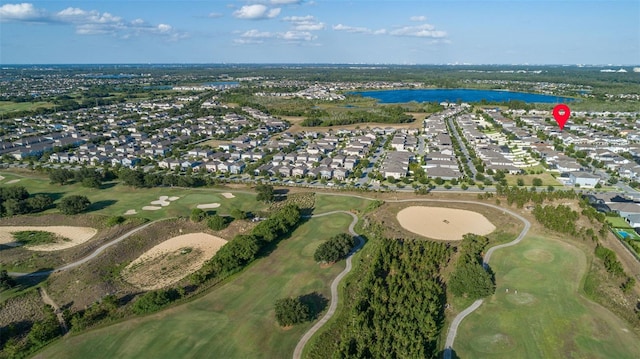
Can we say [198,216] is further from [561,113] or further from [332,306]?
[561,113]

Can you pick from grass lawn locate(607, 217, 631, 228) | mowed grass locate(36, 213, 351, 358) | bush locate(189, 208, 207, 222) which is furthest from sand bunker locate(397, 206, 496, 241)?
bush locate(189, 208, 207, 222)

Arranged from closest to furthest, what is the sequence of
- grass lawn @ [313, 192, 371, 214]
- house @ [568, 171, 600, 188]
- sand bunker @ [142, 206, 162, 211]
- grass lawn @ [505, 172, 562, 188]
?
grass lawn @ [313, 192, 371, 214] → sand bunker @ [142, 206, 162, 211] → house @ [568, 171, 600, 188] → grass lawn @ [505, 172, 562, 188]

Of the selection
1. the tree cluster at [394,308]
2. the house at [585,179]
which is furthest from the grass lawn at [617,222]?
the tree cluster at [394,308]

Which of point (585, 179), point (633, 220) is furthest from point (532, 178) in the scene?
point (633, 220)

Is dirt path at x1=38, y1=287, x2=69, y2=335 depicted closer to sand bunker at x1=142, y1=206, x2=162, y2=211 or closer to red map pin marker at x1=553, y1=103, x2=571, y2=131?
sand bunker at x1=142, y1=206, x2=162, y2=211

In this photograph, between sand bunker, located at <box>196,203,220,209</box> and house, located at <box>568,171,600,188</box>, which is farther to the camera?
house, located at <box>568,171,600,188</box>

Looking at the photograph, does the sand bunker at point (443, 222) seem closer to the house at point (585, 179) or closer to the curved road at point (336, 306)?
the curved road at point (336, 306)
